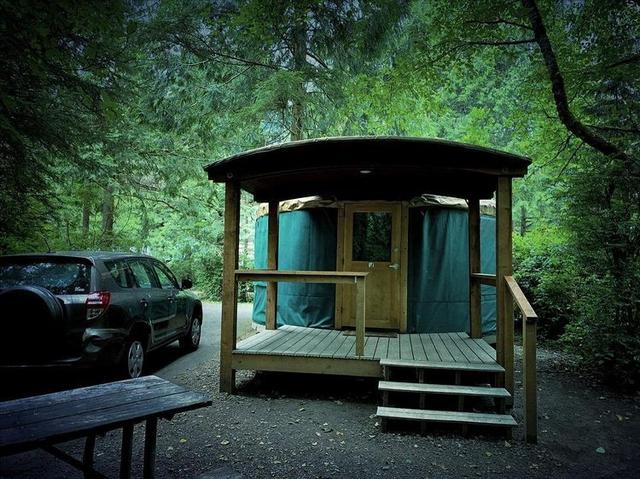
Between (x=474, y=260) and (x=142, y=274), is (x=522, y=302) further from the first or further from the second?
(x=142, y=274)

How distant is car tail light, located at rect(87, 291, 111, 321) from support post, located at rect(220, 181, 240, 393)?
1105 millimetres

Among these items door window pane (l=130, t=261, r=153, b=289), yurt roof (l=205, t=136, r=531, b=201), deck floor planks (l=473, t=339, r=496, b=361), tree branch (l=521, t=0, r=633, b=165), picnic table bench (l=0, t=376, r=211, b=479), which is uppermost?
tree branch (l=521, t=0, r=633, b=165)

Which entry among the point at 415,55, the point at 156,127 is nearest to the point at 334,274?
the point at 415,55

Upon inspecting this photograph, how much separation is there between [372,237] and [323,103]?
4124mm

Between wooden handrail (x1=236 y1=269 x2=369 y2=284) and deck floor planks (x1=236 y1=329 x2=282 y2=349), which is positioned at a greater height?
wooden handrail (x1=236 y1=269 x2=369 y2=284)

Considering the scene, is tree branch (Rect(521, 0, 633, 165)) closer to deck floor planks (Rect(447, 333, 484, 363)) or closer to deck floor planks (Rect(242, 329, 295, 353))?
deck floor planks (Rect(447, 333, 484, 363))

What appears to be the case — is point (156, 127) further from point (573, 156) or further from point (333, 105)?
point (573, 156)

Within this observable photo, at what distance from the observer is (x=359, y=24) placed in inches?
302

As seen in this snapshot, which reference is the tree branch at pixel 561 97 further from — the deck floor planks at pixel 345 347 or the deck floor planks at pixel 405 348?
the deck floor planks at pixel 345 347

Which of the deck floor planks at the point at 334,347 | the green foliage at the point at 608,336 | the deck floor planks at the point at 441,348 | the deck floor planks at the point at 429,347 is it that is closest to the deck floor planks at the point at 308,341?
the deck floor planks at the point at 334,347

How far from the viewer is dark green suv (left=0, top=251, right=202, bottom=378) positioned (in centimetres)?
352

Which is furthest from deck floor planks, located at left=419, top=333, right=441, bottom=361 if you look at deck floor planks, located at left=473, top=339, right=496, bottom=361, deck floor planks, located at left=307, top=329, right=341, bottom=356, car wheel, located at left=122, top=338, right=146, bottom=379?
car wheel, located at left=122, top=338, right=146, bottom=379

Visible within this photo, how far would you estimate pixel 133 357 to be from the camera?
4.34 metres

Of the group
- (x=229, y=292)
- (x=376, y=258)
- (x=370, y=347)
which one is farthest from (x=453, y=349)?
(x=229, y=292)
